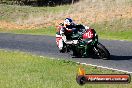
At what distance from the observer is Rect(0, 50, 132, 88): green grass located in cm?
1182

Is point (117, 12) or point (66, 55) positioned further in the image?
point (117, 12)

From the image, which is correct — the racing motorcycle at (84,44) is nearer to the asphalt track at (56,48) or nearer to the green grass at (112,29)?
the asphalt track at (56,48)

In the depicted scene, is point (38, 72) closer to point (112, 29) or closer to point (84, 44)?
point (84, 44)

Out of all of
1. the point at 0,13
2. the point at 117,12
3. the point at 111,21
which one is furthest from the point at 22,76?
the point at 0,13

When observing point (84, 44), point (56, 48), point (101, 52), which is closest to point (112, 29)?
point (56, 48)

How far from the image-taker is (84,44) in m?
18.2

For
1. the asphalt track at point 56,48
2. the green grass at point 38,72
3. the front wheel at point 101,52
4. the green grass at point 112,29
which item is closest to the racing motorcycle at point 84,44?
the front wheel at point 101,52

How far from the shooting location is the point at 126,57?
1822cm

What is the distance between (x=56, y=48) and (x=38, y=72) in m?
7.66

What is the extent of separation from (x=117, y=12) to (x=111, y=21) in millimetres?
2847

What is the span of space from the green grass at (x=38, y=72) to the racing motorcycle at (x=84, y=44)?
1773mm

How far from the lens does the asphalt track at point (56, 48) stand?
1683cm

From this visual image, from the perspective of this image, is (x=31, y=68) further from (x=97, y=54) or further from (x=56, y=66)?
(x=97, y=54)

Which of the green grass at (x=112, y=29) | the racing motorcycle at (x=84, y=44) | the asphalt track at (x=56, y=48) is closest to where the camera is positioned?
the asphalt track at (x=56, y=48)
